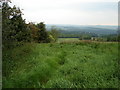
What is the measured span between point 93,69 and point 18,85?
13.1ft

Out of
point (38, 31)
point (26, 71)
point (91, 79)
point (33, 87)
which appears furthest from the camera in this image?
point (38, 31)

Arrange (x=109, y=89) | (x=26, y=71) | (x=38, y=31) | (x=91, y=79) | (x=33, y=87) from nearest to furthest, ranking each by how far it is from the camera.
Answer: (x=109, y=89) → (x=33, y=87) → (x=91, y=79) → (x=26, y=71) → (x=38, y=31)

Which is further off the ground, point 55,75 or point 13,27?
point 13,27

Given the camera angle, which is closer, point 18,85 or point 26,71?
point 18,85

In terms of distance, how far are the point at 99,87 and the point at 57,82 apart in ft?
5.76

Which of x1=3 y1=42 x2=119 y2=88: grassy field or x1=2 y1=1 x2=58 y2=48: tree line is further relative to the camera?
x1=2 y1=1 x2=58 y2=48: tree line

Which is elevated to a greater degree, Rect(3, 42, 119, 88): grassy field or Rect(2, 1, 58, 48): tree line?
Rect(2, 1, 58, 48): tree line

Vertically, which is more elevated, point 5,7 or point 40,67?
point 5,7

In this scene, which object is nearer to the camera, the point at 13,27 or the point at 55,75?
the point at 55,75

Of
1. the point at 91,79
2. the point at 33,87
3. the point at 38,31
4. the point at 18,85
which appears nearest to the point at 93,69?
the point at 91,79

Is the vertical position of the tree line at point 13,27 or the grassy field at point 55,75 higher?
the tree line at point 13,27

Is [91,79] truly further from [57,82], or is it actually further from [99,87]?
[57,82]

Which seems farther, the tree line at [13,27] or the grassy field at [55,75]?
the tree line at [13,27]

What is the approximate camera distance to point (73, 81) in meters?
6.48
